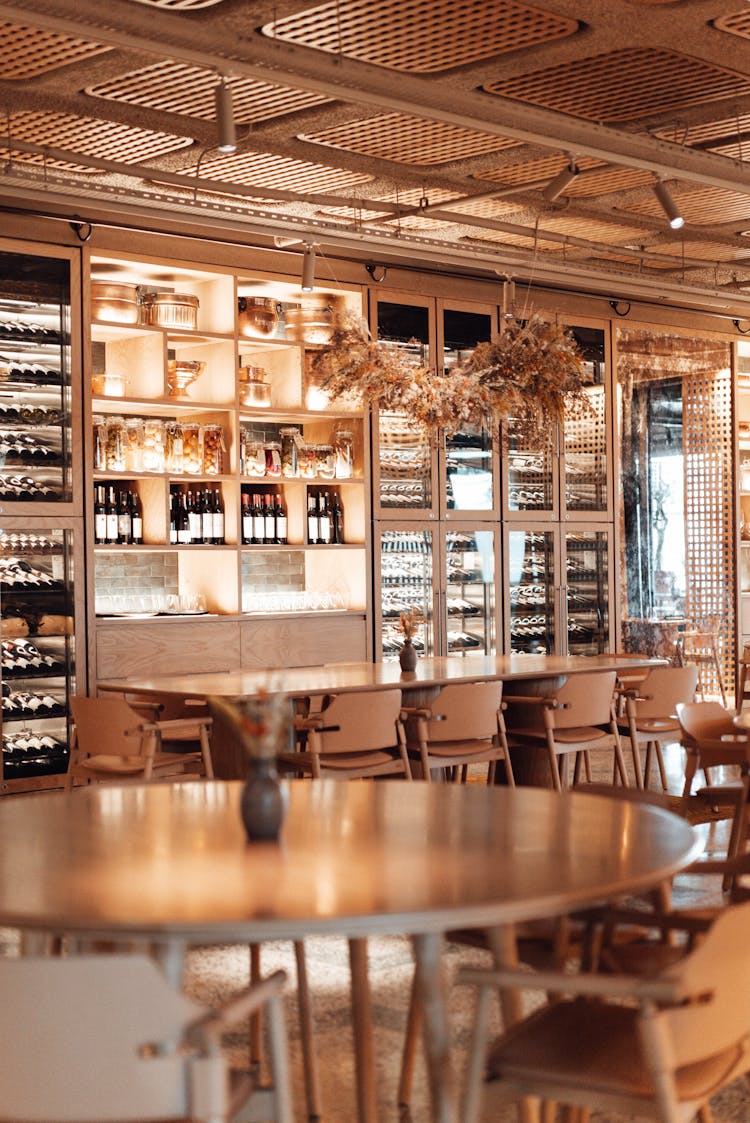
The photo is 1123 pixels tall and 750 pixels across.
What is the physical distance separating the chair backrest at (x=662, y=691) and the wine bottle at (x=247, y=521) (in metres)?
3.10

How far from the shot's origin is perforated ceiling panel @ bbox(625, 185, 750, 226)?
8.91 metres

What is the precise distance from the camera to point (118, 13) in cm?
471

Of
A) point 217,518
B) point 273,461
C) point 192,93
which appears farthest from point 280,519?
point 192,93

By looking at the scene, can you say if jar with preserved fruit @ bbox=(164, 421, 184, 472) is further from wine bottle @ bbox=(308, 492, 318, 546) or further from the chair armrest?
the chair armrest

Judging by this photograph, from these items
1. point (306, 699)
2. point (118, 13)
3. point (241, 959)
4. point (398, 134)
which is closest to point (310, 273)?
point (398, 134)

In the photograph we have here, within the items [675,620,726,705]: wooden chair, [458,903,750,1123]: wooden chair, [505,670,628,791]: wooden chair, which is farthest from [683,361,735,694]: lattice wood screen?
[458,903,750,1123]: wooden chair

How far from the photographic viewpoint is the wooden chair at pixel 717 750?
5.34 metres

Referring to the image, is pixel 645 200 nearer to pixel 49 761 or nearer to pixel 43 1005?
pixel 49 761

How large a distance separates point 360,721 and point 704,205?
15.7ft

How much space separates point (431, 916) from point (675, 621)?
1086cm

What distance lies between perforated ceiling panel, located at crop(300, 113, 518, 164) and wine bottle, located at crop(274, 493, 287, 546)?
2.68 m

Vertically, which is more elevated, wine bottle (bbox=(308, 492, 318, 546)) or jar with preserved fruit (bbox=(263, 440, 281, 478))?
jar with preserved fruit (bbox=(263, 440, 281, 478))

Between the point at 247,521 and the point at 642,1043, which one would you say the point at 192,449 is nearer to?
the point at 247,521

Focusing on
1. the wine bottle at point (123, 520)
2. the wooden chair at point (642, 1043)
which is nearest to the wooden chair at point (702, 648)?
the wine bottle at point (123, 520)
